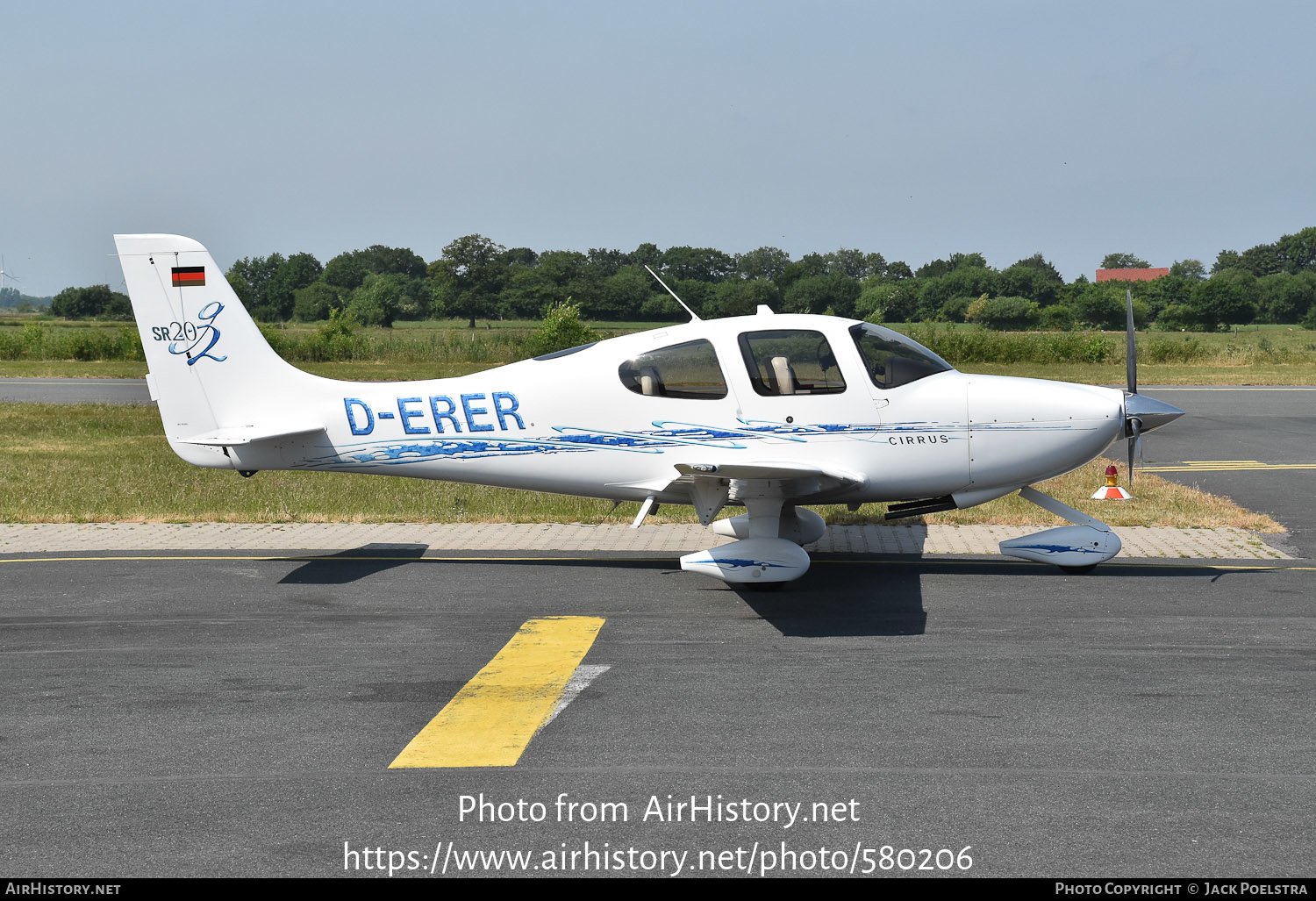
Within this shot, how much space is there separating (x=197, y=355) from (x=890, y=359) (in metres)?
6.42

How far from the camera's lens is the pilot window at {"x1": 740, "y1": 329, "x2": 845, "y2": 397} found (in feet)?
31.0

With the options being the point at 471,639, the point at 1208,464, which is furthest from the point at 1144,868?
the point at 1208,464

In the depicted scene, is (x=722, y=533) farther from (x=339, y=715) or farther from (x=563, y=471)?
(x=339, y=715)

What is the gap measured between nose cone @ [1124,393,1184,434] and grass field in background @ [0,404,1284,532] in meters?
3.45

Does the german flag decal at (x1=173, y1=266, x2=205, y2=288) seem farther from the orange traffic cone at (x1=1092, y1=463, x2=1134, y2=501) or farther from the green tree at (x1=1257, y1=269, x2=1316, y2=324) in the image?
the green tree at (x1=1257, y1=269, x2=1316, y2=324)

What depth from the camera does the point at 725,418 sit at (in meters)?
9.50

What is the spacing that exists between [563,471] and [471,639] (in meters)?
2.35

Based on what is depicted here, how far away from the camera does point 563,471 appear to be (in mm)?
9953

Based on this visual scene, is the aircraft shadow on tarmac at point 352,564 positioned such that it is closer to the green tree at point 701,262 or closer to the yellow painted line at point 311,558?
the yellow painted line at point 311,558

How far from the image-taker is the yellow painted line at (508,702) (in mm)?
5703

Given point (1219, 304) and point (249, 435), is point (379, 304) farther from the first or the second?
point (249, 435)

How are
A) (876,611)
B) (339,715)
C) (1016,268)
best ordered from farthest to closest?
(1016,268), (876,611), (339,715)

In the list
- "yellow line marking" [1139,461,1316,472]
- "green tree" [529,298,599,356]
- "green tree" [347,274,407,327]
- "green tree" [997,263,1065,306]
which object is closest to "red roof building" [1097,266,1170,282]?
"green tree" [997,263,1065,306]

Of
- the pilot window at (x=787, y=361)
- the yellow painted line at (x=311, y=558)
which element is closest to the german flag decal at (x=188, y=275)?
the yellow painted line at (x=311, y=558)
